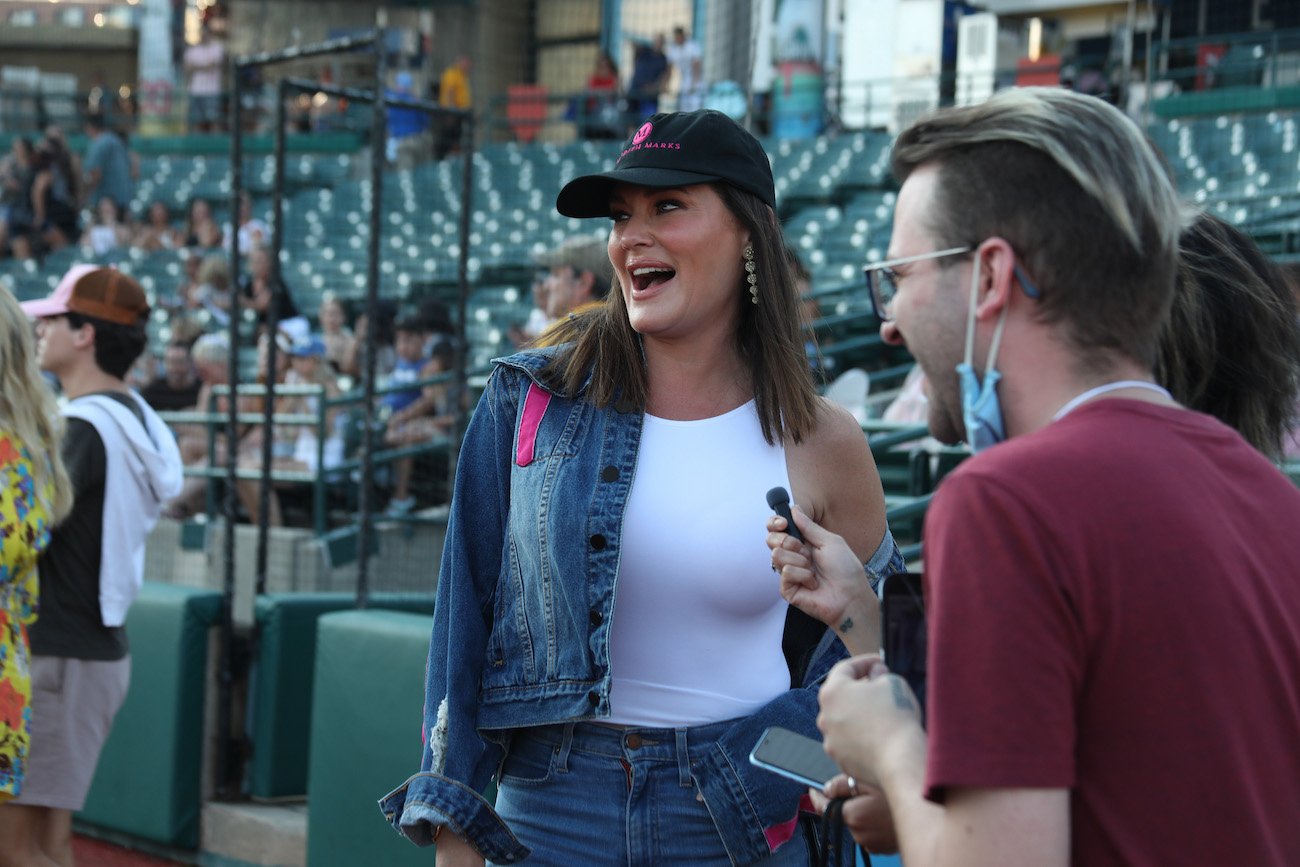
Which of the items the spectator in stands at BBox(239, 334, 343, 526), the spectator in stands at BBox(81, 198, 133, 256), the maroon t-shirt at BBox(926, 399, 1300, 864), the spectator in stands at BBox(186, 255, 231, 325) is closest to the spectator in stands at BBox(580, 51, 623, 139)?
the spectator in stands at BBox(81, 198, 133, 256)

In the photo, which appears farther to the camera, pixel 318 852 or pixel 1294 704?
pixel 318 852

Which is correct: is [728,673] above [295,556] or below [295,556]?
above

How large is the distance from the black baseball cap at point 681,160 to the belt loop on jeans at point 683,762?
0.85m

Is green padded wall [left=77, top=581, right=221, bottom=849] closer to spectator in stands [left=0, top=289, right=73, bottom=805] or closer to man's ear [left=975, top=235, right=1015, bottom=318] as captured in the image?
spectator in stands [left=0, top=289, right=73, bottom=805]

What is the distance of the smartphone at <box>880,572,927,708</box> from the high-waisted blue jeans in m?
0.74

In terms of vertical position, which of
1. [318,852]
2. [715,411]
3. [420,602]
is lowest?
[318,852]

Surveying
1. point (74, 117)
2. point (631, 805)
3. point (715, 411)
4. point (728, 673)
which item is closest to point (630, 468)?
point (715, 411)

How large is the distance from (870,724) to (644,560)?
0.81 metres

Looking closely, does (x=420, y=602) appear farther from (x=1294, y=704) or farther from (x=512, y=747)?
Result: (x=1294, y=704)

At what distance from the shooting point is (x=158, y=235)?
15.7m

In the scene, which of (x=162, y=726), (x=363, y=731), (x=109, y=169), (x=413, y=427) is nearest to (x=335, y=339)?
(x=413, y=427)

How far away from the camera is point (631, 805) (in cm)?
216

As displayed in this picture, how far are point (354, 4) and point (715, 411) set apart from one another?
23121 millimetres

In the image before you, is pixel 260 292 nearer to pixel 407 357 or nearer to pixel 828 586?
pixel 407 357
